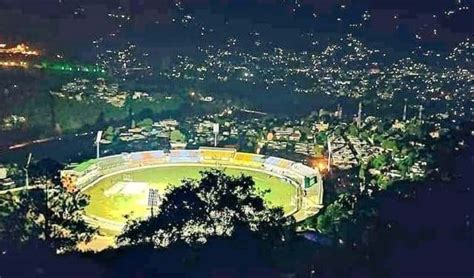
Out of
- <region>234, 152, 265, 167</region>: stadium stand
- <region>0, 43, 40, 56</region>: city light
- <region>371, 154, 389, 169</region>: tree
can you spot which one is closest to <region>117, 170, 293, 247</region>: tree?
<region>371, 154, 389, 169</region>: tree

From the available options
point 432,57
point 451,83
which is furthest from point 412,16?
point 451,83

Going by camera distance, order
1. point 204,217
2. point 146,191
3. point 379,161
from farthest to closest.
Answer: point 146,191 < point 379,161 < point 204,217

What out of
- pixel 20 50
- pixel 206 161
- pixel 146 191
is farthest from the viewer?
pixel 20 50

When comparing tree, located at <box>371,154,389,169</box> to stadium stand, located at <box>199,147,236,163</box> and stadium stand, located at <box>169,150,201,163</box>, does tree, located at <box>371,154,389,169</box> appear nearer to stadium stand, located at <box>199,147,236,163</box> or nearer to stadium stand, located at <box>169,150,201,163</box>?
stadium stand, located at <box>199,147,236,163</box>

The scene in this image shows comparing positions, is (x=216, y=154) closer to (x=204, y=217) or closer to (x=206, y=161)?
(x=206, y=161)

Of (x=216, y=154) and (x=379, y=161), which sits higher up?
(x=379, y=161)

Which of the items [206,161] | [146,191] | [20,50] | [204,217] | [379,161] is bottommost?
[146,191]

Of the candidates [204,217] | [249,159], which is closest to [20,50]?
[249,159]

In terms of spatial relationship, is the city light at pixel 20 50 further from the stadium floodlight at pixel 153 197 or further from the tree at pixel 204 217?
the tree at pixel 204 217
